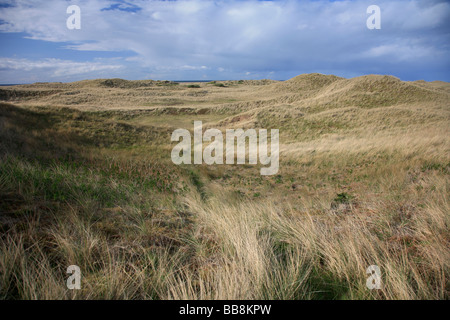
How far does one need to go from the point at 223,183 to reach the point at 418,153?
10050 mm

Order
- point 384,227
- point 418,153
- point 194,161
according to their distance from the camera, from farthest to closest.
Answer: point 194,161 < point 418,153 < point 384,227

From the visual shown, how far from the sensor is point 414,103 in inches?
1240

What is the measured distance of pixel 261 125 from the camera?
97.6 feet

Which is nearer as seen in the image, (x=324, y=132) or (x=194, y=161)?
(x=194, y=161)

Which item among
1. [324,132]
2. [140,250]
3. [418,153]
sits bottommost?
[140,250]

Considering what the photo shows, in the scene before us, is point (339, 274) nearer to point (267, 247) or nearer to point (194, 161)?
point (267, 247)

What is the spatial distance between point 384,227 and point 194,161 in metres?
14.5

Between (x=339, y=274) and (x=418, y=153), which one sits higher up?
(x=418, y=153)

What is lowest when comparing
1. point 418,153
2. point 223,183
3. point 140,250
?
point 223,183
